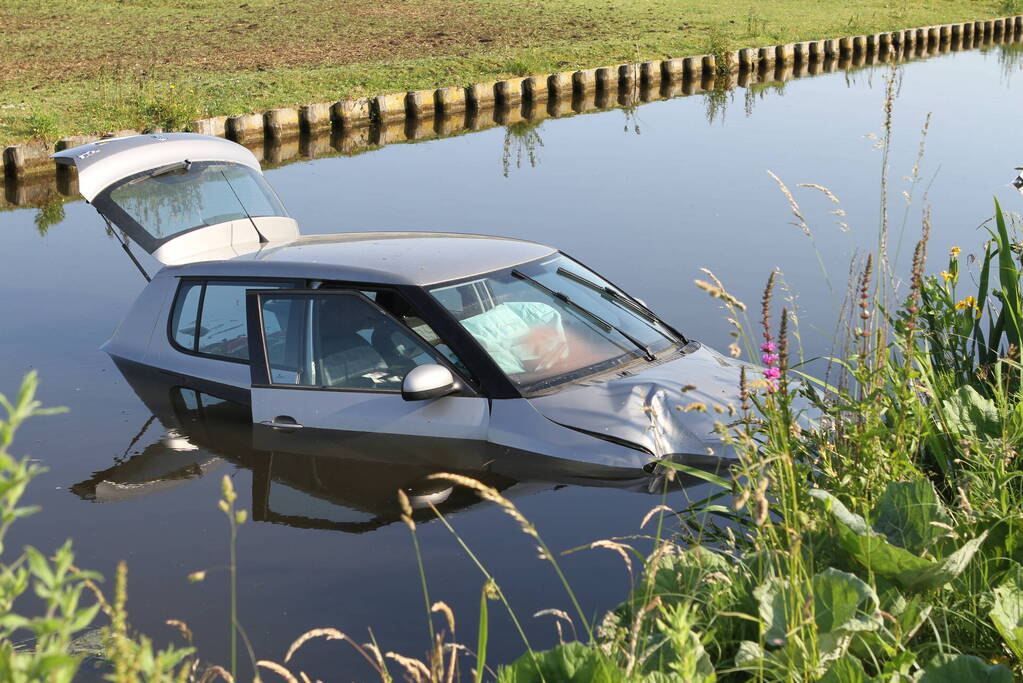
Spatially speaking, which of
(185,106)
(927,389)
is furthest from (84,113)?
(927,389)

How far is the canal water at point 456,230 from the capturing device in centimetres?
565

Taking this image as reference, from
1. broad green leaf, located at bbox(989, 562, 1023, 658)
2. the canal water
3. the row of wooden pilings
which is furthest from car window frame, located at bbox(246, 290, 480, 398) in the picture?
the row of wooden pilings

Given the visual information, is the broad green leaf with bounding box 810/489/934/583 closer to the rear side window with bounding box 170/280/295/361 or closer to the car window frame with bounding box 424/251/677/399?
the car window frame with bounding box 424/251/677/399

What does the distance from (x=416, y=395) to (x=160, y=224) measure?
3.03m

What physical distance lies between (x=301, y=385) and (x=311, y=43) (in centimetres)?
2611

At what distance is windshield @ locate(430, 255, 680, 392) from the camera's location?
6.74 m

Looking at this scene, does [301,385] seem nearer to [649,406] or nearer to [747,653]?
[649,406]

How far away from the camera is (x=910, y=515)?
167 inches

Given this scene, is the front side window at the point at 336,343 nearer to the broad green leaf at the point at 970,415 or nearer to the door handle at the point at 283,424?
the door handle at the point at 283,424

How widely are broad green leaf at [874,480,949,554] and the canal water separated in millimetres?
1545

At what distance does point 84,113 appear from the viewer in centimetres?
2150

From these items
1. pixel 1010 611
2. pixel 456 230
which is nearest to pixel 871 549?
pixel 1010 611

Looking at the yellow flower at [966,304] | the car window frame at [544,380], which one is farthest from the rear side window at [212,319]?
the yellow flower at [966,304]

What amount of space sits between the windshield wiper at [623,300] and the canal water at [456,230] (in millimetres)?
1080
